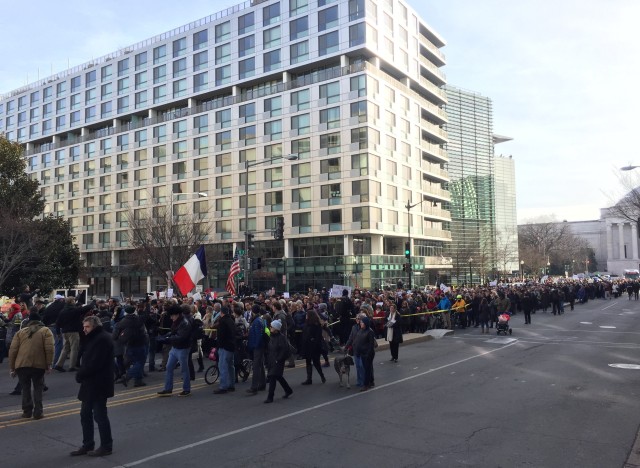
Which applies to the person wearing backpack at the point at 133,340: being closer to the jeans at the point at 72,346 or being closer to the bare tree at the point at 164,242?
the jeans at the point at 72,346

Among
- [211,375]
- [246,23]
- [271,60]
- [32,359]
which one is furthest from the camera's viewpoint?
[246,23]

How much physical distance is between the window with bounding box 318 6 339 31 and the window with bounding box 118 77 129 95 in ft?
96.8

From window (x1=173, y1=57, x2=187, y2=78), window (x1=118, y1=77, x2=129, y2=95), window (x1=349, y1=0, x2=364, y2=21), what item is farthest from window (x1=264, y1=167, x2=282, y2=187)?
window (x1=118, y1=77, x2=129, y2=95)

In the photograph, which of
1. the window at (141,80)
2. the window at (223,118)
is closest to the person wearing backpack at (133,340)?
the window at (223,118)

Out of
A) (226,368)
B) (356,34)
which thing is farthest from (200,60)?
(226,368)

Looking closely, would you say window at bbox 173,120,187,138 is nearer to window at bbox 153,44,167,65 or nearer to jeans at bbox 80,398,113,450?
window at bbox 153,44,167,65

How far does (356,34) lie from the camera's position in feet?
168

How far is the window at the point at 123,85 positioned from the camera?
222 feet

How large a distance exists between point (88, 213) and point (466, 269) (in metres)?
53.4

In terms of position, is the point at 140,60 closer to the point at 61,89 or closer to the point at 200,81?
the point at 200,81

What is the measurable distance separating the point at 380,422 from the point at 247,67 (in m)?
55.1

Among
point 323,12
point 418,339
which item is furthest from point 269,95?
point 418,339

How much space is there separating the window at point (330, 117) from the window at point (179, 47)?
2199 cm

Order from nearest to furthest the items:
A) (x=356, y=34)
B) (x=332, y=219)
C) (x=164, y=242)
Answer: (x=164, y=242)
(x=356, y=34)
(x=332, y=219)
